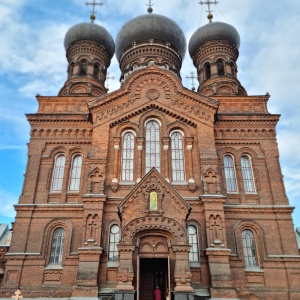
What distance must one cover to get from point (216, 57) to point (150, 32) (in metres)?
5.19

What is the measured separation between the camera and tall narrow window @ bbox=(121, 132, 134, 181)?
16.9 m

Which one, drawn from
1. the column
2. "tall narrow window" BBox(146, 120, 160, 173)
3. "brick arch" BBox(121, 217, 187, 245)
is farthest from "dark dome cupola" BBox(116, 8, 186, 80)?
"brick arch" BBox(121, 217, 187, 245)

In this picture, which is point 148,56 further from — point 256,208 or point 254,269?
point 254,269

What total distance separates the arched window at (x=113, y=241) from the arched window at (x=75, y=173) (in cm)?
325

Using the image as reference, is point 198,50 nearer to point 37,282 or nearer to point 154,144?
point 154,144

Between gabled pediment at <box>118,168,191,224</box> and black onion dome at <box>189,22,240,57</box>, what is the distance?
1489 centimetres

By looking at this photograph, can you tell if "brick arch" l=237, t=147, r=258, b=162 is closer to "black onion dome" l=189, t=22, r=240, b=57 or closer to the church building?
the church building

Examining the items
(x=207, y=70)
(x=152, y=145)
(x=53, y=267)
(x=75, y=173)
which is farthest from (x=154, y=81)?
(x=53, y=267)

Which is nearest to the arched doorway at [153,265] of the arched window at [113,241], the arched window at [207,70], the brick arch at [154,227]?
the brick arch at [154,227]

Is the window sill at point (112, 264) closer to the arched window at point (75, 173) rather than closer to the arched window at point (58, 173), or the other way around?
the arched window at point (75, 173)

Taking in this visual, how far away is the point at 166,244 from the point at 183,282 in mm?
1683

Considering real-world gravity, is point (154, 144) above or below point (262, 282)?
above

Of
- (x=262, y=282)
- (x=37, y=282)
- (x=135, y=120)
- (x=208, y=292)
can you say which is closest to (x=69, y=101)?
(x=135, y=120)

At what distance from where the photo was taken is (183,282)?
12.9m
